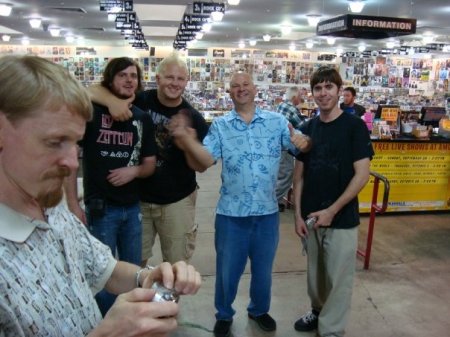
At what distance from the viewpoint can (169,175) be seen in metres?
2.72

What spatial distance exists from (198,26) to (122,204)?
9614 millimetres

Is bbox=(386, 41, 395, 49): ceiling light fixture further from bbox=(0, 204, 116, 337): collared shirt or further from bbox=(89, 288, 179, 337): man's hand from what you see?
bbox=(89, 288, 179, 337): man's hand

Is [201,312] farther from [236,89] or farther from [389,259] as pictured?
[389,259]

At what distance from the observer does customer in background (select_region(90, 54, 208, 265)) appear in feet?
8.89

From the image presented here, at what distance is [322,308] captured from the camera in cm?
278

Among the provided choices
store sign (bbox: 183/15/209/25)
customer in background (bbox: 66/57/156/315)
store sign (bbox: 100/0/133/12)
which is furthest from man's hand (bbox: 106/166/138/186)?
store sign (bbox: 183/15/209/25)

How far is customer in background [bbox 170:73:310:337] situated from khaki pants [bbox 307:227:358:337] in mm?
324

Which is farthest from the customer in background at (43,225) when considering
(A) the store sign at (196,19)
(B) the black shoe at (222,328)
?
(A) the store sign at (196,19)

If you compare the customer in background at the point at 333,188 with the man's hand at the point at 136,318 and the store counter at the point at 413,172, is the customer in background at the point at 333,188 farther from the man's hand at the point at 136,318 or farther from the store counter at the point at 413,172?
the store counter at the point at 413,172

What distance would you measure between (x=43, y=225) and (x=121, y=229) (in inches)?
67.2

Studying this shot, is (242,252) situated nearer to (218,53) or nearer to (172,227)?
(172,227)

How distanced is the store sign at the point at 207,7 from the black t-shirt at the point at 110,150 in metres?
7.12

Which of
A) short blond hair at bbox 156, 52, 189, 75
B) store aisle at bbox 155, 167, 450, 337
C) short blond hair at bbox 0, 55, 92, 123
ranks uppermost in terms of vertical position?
short blond hair at bbox 156, 52, 189, 75

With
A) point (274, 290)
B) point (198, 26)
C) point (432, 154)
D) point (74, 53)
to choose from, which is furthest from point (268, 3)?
point (74, 53)
